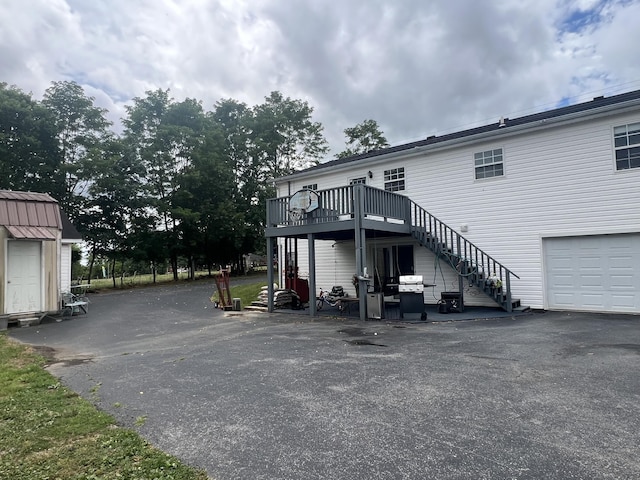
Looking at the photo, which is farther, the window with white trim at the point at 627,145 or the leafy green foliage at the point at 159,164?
the leafy green foliage at the point at 159,164

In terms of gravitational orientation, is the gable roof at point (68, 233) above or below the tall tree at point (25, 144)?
below

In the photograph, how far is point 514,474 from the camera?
8.48 feet

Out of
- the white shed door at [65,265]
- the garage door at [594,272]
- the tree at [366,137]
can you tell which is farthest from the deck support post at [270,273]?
the tree at [366,137]

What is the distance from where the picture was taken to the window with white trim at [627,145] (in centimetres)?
976

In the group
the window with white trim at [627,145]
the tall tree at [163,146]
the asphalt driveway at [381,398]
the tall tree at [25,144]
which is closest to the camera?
the asphalt driveway at [381,398]

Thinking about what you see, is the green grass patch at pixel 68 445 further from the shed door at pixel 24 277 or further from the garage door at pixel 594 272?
the garage door at pixel 594 272

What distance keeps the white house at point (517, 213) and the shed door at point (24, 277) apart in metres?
7.24

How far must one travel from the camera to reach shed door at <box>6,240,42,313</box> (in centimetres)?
1096

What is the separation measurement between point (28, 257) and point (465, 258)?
43.6 ft

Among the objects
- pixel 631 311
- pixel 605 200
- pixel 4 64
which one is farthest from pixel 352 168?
pixel 4 64

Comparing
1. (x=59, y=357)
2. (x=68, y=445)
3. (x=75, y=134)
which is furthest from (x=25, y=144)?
(x=68, y=445)

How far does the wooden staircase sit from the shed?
11.6 metres

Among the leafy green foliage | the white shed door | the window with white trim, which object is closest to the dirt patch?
the white shed door

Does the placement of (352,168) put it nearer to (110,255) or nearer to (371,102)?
(371,102)
